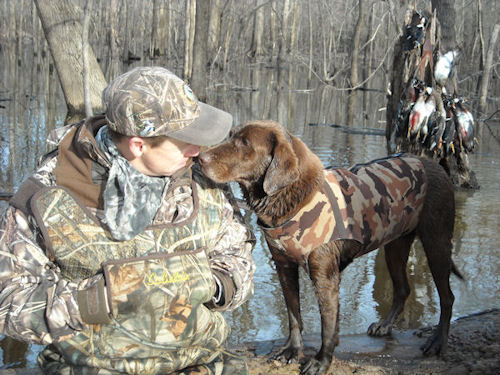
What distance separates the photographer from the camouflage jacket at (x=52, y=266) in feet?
8.37

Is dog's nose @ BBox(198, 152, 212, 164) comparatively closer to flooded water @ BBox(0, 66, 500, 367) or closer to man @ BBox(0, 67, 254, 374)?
man @ BBox(0, 67, 254, 374)

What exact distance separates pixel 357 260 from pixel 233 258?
3.63 meters

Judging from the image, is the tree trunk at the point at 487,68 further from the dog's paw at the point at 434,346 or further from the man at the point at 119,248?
the man at the point at 119,248

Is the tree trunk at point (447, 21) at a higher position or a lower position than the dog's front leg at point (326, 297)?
higher

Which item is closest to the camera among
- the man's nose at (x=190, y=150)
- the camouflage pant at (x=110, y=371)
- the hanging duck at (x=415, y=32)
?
the camouflage pant at (x=110, y=371)

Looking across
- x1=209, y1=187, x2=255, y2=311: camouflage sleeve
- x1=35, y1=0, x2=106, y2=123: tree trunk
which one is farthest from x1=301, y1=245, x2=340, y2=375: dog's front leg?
x1=35, y1=0, x2=106, y2=123: tree trunk

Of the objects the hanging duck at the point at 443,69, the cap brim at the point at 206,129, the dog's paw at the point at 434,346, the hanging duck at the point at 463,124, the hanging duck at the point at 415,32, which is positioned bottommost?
the dog's paw at the point at 434,346

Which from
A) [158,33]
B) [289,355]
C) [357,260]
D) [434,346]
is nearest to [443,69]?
[357,260]

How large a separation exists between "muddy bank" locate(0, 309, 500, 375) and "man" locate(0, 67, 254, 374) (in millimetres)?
1208

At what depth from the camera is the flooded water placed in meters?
5.07

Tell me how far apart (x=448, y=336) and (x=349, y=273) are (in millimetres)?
1634

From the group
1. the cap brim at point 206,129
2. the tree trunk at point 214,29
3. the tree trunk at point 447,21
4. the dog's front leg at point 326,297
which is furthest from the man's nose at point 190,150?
the tree trunk at point 214,29

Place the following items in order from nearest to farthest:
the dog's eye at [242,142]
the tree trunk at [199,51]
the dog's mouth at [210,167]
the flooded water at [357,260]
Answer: the dog's mouth at [210,167] → the dog's eye at [242,142] → the flooded water at [357,260] → the tree trunk at [199,51]

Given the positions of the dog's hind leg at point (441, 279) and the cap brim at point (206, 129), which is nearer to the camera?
the cap brim at point (206, 129)
